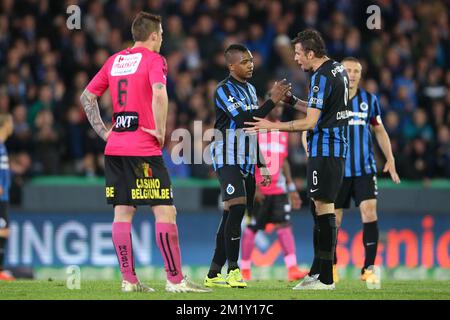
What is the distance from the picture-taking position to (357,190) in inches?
458

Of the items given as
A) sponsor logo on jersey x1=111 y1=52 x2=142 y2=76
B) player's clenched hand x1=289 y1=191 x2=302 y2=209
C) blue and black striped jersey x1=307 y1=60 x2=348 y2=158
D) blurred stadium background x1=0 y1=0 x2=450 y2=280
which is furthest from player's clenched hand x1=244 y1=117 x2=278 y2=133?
blurred stadium background x1=0 y1=0 x2=450 y2=280

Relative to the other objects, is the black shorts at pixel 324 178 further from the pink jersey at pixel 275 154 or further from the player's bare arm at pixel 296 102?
the pink jersey at pixel 275 154

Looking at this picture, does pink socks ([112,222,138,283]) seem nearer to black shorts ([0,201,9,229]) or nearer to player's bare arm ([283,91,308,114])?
player's bare arm ([283,91,308,114])

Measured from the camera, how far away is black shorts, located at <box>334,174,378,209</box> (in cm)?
1158

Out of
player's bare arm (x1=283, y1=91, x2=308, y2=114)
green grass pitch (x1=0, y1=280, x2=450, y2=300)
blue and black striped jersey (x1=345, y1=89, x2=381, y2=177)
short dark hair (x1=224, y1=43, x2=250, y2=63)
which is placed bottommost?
green grass pitch (x1=0, y1=280, x2=450, y2=300)

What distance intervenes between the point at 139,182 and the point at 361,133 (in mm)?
3937

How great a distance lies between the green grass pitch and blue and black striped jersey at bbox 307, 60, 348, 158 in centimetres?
135

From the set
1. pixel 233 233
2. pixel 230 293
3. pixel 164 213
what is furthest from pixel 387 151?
pixel 164 213

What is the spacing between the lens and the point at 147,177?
28.3 feet

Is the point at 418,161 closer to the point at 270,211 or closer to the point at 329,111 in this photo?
the point at 270,211

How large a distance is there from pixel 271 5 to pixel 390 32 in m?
2.63

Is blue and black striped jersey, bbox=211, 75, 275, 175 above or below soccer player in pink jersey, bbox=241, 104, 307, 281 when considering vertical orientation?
above

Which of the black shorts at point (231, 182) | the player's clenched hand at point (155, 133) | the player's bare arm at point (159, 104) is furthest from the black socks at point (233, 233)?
the player's bare arm at point (159, 104)
